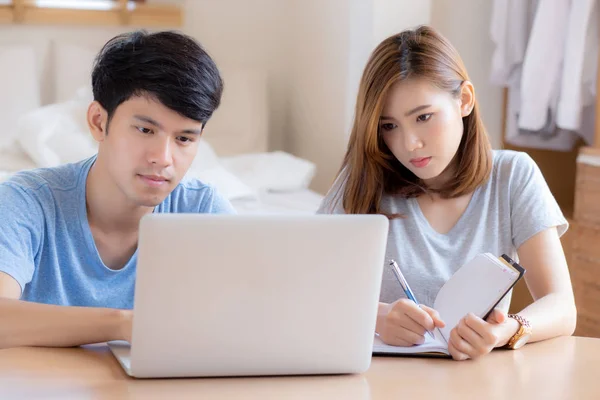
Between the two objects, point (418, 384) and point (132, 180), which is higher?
point (132, 180)

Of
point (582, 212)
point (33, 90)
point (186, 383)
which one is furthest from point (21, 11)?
point (186, 383)

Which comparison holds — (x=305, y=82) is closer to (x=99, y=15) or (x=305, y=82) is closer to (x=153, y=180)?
(x=99, y=15)

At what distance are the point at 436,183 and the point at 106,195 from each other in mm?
646

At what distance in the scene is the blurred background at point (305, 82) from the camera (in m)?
2.92

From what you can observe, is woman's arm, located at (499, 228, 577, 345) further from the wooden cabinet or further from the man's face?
the wooden cabinet

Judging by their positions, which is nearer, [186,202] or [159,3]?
[186,202]

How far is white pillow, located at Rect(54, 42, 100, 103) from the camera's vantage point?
3658 millimetres

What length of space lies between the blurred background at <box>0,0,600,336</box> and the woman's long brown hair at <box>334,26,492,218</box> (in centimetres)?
125

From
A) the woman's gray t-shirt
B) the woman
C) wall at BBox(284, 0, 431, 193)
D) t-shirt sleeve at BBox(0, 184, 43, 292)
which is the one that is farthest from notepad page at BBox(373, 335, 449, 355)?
wall at BBox(284, 0, 431, 193)

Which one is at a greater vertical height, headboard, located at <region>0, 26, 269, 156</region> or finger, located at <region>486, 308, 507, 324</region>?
finger, located at <region>486, 308, 507, 324</region>

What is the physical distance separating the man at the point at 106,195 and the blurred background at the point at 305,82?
147 centimetres

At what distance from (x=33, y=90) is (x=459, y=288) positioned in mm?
2690

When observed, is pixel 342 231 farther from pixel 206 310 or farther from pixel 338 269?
pixel 206 310

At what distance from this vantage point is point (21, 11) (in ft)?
12.0
